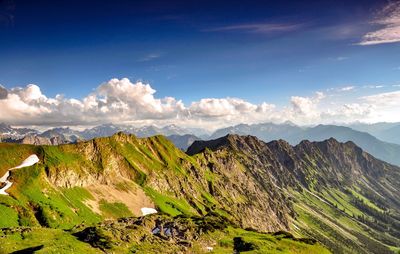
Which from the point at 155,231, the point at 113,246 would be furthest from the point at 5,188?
the point at 113,246

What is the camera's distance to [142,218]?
15300cm

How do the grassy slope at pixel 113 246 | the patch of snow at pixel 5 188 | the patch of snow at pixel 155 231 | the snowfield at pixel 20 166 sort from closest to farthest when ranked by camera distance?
the grassy slope at pixel 113 246 < the patch of snow at pixel 155 231 < the patch of snow at pixel 5 188 < the snowfield at pixel 20 166

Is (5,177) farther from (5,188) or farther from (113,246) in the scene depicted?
(113,246)

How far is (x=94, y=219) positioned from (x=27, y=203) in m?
34.5

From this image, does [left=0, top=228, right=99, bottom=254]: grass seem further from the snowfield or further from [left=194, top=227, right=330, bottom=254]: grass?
the snowfield

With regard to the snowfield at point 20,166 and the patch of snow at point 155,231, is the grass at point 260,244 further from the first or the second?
the snowfield at point 20,166

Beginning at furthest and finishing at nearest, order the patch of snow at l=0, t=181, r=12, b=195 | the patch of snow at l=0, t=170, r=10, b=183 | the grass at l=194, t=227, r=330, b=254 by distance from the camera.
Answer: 1. the patch of snow at l=0, t=170, r=10, b=183
2. the patch of snow at l=0, t=181, r=12, b=195
3. the grass at l=194, t=227, r=330, b=254

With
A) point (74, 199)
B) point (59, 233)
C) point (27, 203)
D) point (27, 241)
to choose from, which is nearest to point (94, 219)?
point (74, 199)

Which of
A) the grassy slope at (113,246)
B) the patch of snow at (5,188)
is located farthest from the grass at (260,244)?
the patch of snow at (5,188)

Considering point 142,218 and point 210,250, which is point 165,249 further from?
point 142,218

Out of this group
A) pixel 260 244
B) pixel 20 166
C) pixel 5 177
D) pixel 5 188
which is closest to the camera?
pixel 260 244

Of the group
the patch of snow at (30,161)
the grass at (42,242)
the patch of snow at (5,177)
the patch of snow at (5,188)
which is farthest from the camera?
the patch of snow at (30,161)

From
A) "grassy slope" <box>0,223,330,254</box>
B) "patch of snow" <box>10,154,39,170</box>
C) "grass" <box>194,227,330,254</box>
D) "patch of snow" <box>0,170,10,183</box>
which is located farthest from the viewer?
"patch of snow" <box>10,154,39,170</box>

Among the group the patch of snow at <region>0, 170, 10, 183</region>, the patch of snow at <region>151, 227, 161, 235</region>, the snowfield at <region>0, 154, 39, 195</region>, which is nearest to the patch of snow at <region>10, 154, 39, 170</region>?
the snowfield at <region>0, 154, 39, 195</region>
